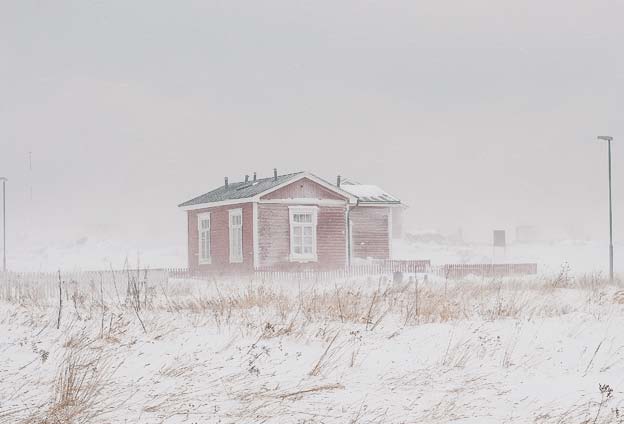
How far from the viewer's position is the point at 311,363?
7824mm

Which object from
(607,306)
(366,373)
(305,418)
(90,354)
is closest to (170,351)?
(90,354)

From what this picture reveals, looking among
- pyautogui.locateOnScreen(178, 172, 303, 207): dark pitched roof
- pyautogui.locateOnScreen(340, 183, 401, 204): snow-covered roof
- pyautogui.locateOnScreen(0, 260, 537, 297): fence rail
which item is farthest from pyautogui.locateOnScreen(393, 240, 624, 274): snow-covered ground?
pyautogui.locateOnScreen(178, 172, 303, 207): dark pitched roof

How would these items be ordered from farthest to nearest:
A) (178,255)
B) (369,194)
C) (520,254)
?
(178,255)
(520,254)
(369,194)

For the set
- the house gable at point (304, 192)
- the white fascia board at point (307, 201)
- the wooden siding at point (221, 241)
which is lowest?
the wooden siding at point (221, 241)

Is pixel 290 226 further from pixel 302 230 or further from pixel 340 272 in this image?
pixel 340 272

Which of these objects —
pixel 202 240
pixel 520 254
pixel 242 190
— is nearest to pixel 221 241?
pixel 202 240

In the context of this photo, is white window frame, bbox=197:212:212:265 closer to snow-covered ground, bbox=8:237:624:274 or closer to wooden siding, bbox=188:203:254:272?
wooden siding, bbox=188:203:254:272

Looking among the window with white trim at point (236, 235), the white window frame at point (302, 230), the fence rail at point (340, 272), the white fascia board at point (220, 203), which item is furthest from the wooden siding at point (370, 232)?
the white fascia board at point (220, 203)

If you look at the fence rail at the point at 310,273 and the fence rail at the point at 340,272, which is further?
the fence rail at the point at 340,272

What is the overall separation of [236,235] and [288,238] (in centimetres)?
211

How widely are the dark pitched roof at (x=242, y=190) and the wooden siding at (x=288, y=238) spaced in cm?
82

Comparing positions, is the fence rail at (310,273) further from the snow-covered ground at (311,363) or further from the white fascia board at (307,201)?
the snow-covered ground at (311,363)

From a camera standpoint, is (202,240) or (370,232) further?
(202,240)

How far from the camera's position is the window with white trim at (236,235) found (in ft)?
91.7
